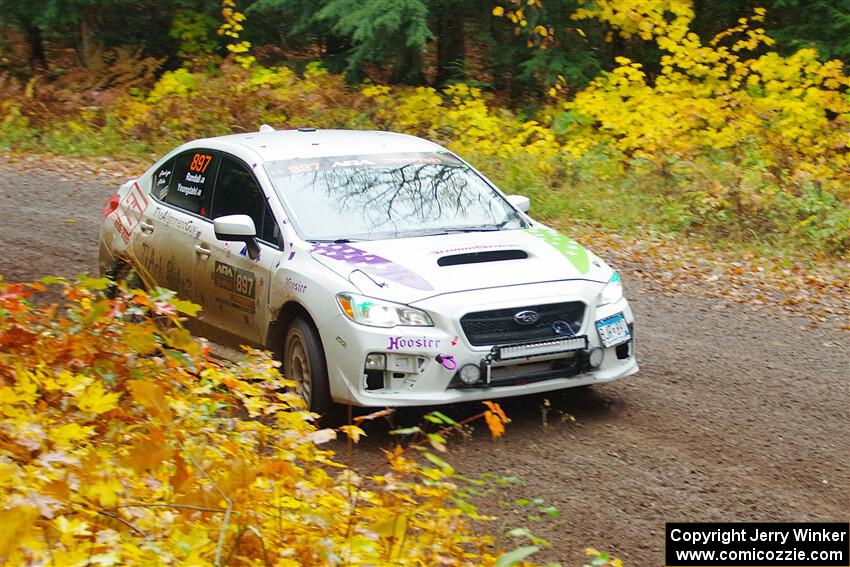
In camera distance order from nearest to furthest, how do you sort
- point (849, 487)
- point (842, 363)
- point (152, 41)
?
point (849, 487), point (842, 363), point (152, 41)

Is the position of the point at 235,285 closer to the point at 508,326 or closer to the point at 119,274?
the point at 119,274

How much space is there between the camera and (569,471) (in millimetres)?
6387

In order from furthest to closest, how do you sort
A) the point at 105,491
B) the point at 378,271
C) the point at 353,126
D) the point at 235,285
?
the point at 353,126 < the point at 235,285 < the point at 378,271 < the point at 105,491

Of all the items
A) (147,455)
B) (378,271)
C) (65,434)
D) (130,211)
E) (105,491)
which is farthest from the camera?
(130,211)

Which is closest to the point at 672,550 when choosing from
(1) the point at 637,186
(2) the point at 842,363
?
(2) the point at 842,363

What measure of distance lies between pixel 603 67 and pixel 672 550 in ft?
50.4

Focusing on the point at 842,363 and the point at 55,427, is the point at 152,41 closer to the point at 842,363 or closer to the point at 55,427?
the point at 842,363

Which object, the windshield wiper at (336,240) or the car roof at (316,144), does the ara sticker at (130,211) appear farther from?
the windshield wiper at (336,240)

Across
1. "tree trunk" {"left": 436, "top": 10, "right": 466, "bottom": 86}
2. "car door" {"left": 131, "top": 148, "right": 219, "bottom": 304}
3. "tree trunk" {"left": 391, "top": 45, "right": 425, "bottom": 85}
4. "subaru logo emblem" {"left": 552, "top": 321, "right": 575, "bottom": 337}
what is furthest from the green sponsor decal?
"tree trunk" {"left": 436, "top": 10, "right": 466, "bottom": 86}

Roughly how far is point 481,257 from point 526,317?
0.62 metres

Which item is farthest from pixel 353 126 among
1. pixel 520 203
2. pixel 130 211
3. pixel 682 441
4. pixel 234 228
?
pixel 682 441

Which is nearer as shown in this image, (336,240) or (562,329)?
(562,329)

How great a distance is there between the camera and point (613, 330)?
725 centimetres

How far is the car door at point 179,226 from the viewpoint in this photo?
8500mm
